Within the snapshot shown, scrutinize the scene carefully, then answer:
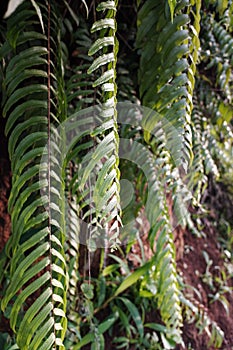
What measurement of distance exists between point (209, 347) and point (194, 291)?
0.25 m

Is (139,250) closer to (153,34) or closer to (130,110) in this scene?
(130,110)

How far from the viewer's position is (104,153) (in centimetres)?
83

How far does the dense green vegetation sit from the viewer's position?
35.4 inches

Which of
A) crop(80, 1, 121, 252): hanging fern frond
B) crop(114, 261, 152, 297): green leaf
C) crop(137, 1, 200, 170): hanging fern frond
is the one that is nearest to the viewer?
crop(80, 1, 121, 252): hanging fern frond

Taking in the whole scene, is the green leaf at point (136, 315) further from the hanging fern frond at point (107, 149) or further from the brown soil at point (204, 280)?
the hanging fern frond at point (107, 149)

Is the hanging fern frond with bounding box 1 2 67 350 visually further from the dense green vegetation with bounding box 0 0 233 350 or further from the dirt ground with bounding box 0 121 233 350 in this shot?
the dirt ground with bounding box 0 121 233 350

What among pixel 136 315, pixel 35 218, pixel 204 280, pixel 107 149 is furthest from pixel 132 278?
pixel 107 149

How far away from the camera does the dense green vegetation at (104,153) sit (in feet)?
2.95

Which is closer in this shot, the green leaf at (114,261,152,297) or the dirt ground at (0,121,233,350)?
the green leaf at (114,261,152,297)

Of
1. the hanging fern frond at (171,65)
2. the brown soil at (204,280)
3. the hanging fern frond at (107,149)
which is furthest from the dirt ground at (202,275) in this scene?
the hanging fern frond at (107,149)

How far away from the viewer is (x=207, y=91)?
5.78 ft

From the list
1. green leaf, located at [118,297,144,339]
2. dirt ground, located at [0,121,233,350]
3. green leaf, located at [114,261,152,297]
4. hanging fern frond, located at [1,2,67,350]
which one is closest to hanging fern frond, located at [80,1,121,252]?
hanging fern frond, located at [1,2,67,350]

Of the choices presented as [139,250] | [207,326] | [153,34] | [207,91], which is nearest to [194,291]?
[207,326]

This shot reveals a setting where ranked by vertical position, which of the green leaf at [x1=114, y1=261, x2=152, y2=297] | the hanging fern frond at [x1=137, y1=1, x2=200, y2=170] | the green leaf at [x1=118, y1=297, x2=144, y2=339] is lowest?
the green leaf at [x1=118, y1=297, x2=144, y2=339]
